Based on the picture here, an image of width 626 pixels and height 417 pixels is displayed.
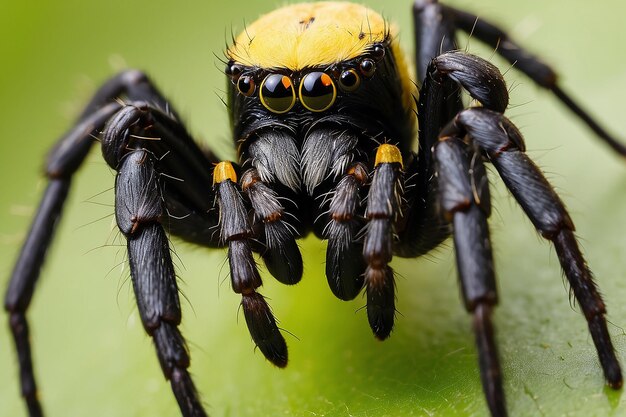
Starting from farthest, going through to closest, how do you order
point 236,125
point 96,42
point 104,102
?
point 96,42, point 104,102, point 236,125

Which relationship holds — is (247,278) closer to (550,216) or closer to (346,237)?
(346,237)

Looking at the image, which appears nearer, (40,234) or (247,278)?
(247,278)

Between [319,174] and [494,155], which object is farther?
[319,174]

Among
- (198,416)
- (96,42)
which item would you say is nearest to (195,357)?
(198,416)

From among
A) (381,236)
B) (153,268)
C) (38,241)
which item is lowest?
(38,241)

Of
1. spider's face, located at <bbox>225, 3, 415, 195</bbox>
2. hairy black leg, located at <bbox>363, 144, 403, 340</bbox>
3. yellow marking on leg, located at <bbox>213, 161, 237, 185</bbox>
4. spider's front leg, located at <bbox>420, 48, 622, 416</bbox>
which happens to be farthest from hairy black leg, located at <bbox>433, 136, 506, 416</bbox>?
yellow marking on leg, located at <bbox>213, 161, 237, 185</bbox>

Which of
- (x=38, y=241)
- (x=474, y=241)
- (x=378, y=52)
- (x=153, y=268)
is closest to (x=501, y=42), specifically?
(x=378, y=52)

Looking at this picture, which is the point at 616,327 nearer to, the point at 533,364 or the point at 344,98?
the point at 533,364
